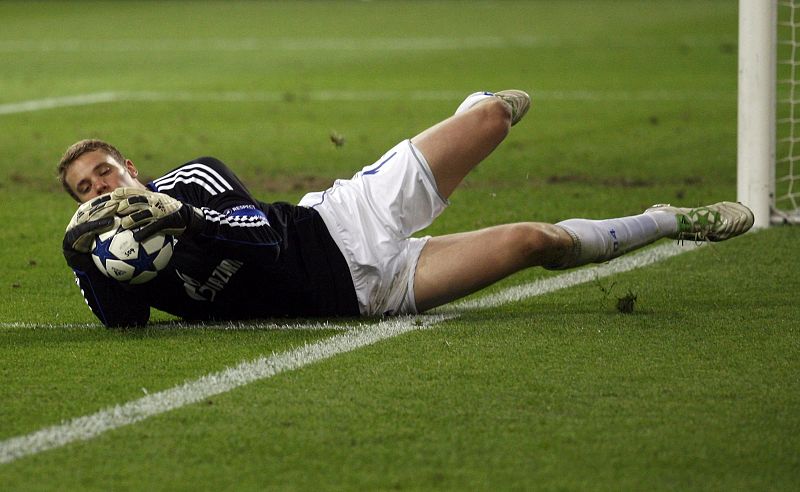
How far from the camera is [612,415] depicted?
422 cm

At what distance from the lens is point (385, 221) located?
18.5ft


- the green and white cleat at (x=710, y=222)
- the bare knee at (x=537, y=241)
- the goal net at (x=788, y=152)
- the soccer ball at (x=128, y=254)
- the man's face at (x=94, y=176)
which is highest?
the man's face at (x=94, y=176)

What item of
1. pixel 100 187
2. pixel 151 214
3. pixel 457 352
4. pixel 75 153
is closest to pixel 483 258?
pixel 457 352

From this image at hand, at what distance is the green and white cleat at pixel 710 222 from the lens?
235 inches

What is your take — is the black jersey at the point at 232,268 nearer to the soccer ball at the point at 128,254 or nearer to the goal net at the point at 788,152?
Result: the soccer ball at the point at 128,254

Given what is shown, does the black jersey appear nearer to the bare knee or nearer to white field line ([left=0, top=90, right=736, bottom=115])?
the bare knee

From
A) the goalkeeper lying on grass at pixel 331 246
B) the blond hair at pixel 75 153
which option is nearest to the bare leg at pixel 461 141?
the goalkeeper lying on grass at pixel 331 246

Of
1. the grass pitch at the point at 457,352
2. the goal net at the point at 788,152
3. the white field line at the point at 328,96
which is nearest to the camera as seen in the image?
the grass pitch at the point at 457,352

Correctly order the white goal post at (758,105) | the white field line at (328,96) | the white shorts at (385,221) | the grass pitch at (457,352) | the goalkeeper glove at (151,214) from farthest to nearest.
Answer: the white field line at (328,96)
the white goal post at (758,105)
the white shorts at (385,221)
the goalkeeper glove at (151,214)
the grass pitch at (457,352)

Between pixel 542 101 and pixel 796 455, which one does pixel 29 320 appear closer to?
pixel 796 455

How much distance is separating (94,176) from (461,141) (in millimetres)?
1517

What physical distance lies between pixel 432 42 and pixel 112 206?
19.4 m

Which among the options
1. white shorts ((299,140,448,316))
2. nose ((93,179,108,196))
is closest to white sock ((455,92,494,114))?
white shorts ((299,140,448,316))

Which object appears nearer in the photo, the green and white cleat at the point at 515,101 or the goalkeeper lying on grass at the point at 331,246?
the goalkeeper lying on grass at the point at 331,246
